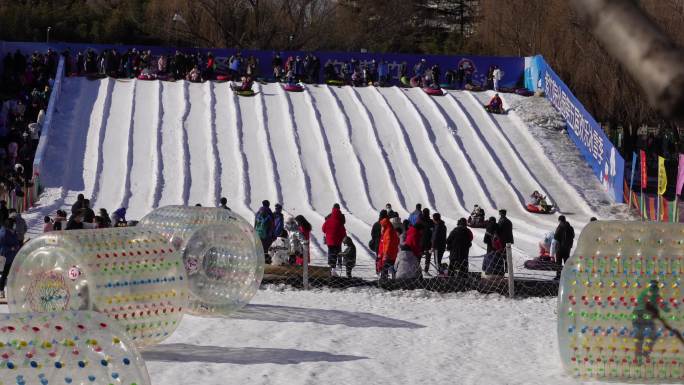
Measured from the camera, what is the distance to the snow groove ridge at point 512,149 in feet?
92.0

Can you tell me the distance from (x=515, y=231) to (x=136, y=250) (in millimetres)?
14438

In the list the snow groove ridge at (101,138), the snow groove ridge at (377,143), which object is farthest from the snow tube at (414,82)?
the snow groove ridge at (101,138)

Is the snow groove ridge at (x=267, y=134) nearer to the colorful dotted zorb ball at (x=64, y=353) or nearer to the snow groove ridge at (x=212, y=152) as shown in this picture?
the snow groove ridge at (x=212, y=152)

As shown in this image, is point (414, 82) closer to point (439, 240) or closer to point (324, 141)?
point (324, 141)

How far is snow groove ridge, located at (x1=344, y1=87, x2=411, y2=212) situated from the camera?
26.8 m

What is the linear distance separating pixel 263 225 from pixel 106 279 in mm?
7982

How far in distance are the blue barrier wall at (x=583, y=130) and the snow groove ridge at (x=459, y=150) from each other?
3.38m

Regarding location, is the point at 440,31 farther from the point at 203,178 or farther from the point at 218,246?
the point at 218,246

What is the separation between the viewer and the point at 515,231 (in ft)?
74.6

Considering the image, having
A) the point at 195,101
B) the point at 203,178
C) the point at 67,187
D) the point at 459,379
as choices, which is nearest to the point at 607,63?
the point at 195,101

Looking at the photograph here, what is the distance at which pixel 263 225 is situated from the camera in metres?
16.9

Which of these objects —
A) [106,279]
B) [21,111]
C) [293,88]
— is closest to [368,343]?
[106,279]

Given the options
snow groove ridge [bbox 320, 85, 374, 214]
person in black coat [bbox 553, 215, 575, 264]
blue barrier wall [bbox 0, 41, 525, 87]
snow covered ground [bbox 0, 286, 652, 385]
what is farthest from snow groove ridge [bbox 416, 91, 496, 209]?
snow covered ground [bbox 0, 286, 652, 385]

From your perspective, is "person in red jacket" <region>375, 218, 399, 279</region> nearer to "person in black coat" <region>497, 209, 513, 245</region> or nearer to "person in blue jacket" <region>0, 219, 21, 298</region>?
"person in black coat" <region>497, 209, 513, 245</region>
